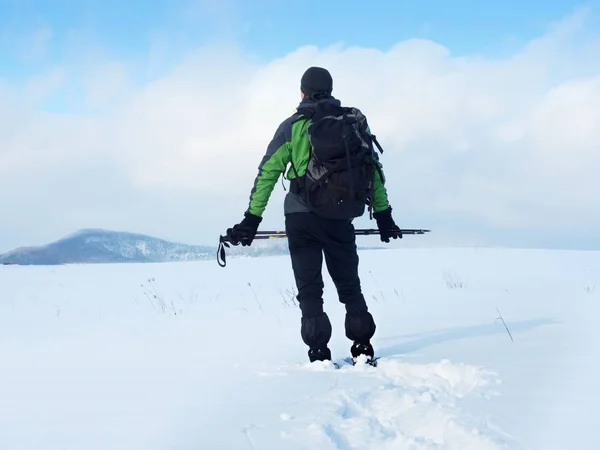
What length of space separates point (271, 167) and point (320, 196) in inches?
17.1

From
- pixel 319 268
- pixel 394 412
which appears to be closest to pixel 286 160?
pixel 319 268

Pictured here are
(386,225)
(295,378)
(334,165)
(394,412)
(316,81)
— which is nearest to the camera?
(394,412)

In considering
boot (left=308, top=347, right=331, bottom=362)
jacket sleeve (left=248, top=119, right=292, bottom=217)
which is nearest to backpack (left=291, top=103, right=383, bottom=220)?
jacket sleeve (left=248, top=119, right=292, bottom=217)

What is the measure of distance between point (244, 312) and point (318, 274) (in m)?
3.21

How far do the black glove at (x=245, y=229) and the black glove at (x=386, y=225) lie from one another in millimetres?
1021

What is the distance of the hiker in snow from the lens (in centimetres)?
394

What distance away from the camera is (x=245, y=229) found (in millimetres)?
4242

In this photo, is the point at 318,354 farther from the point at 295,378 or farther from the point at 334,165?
the point at 334,165

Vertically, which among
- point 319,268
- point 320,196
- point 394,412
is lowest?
point 394,412

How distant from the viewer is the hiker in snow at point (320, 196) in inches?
155

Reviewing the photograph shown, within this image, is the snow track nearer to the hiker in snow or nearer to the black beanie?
the hiker in snow

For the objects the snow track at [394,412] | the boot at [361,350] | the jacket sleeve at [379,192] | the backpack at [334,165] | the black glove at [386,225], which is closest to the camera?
the snow track at [394,412]

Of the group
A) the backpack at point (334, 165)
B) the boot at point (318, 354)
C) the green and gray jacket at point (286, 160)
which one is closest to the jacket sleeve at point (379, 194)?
the backpack at point (334, 165)

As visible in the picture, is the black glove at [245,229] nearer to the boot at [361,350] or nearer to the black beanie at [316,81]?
the black beanie at [316,81]
